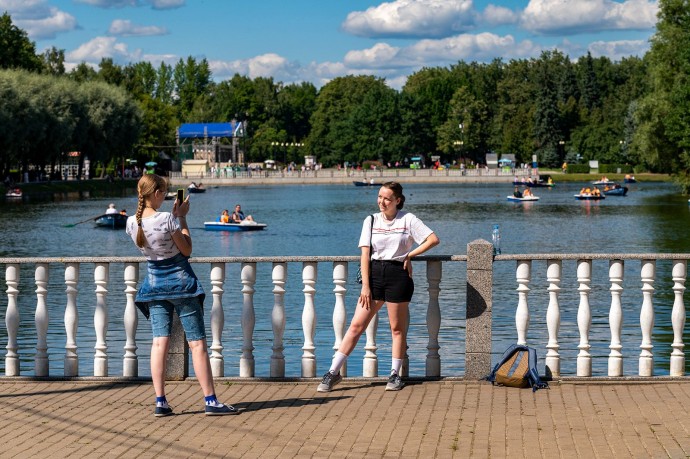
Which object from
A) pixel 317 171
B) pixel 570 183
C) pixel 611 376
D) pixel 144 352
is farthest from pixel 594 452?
pixel 317 171

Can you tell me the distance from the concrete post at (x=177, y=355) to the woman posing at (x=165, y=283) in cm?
116

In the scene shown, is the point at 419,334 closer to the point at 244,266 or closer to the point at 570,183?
the point at 244,266

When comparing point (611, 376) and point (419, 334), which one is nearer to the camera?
point (611, 376)

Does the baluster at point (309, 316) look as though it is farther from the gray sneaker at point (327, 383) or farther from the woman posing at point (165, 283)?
the woman posing at point (165, 283)

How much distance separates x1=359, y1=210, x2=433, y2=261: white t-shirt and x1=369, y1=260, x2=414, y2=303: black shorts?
2.6 inches

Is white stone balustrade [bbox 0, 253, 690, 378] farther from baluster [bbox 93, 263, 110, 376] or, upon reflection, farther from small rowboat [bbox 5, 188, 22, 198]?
small rowboat [bbox 5, 188, 22, 198]

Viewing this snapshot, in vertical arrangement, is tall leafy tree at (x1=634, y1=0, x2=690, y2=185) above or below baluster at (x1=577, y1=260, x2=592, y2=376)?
above

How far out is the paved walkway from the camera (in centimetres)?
902

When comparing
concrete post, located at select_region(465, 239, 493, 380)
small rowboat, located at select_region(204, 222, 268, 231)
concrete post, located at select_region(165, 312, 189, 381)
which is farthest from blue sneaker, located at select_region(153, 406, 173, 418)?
small rowboat, located at select_region(204, 222, 268, 231)

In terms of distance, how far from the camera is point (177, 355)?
38.3 feet

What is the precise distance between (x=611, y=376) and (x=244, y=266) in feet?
12.0

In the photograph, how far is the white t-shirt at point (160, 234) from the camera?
32.9 feet

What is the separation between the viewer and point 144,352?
22.8 meters

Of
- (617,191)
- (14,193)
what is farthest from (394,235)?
(617,191)
